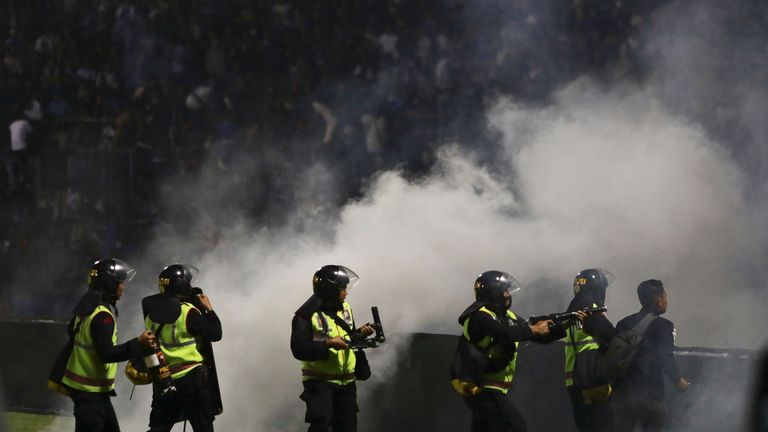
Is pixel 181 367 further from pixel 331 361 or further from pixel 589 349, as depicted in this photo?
pixel 589 349

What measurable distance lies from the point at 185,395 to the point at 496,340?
2.10 meters

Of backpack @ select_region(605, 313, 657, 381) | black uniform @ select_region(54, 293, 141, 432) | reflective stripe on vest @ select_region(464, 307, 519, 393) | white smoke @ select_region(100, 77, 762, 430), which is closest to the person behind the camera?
black uniform @ select_region(54, 293, 141, 432)

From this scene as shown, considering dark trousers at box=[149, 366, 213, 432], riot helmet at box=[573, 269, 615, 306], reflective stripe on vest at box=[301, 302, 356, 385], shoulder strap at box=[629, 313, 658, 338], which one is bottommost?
dark trousers at box=[149, 366, 213, 432]

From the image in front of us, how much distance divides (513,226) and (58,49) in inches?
332

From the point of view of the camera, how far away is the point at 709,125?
1344 cm

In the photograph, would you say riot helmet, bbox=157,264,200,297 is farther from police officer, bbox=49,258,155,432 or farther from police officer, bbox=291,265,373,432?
police officer, bbox=291,265,373,432

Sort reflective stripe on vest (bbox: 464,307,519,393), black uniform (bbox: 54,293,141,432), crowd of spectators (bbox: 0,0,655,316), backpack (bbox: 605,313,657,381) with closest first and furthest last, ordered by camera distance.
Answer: black uniform (bbox: 54,293,141,432) < reflective stripe on vest (bbox: 464,307,519,393) < backpack (bbox: 605,313,657,381) < crowd of spectators (bbox: 0,0,655,316)

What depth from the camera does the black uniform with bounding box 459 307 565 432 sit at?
7.41 m

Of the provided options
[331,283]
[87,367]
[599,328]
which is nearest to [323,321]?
[331,283]

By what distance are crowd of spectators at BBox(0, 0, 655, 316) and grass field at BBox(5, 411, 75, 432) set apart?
4569 mm

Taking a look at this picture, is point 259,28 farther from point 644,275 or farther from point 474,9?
point 644,275

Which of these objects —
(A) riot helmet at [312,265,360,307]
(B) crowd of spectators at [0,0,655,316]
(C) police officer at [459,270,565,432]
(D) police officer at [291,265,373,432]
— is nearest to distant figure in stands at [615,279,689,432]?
(C) police officer at [459,270,565,432]

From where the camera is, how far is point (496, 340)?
294 inches

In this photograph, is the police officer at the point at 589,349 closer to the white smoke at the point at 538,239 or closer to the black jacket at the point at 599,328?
the black jacket at the point at 599,328
